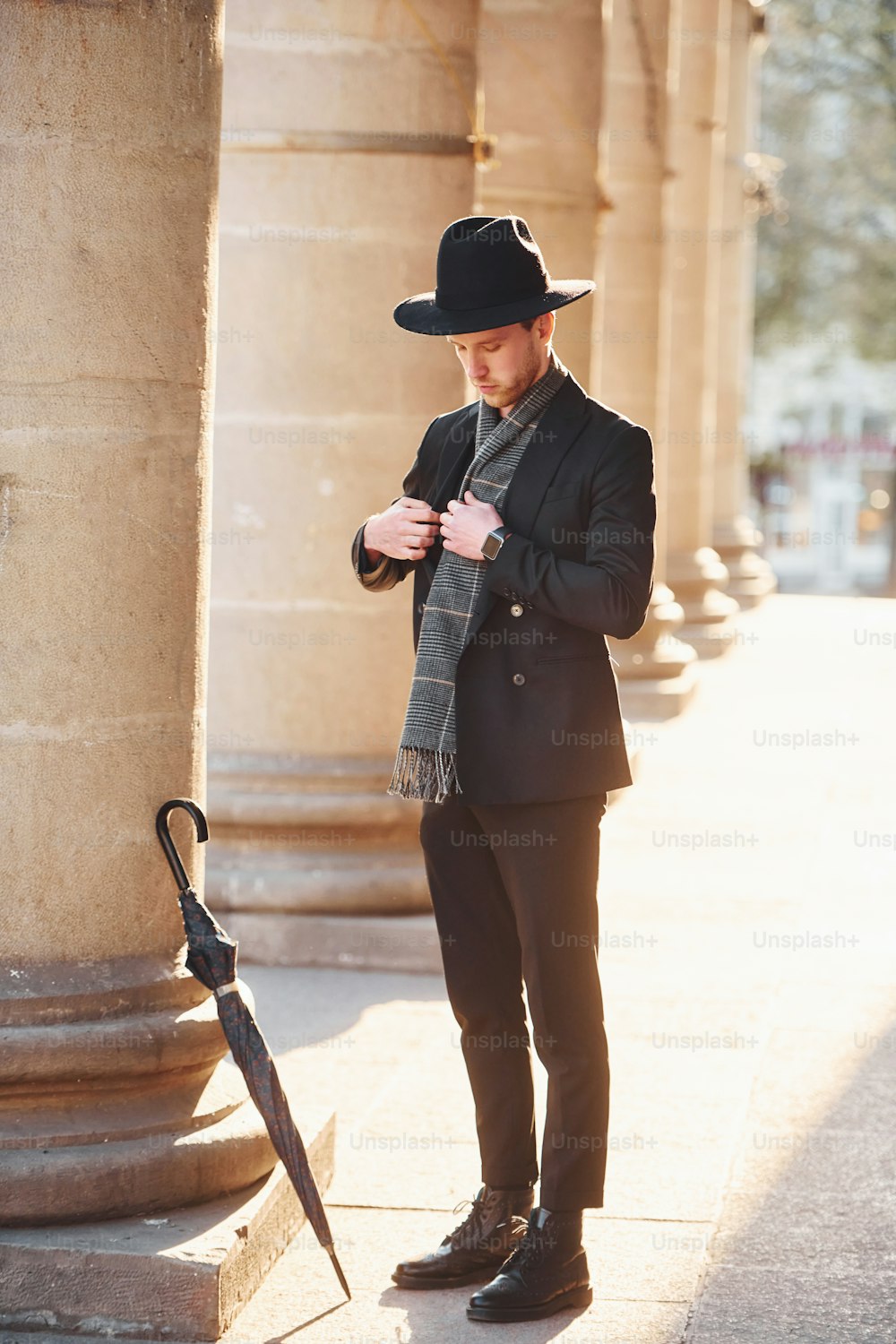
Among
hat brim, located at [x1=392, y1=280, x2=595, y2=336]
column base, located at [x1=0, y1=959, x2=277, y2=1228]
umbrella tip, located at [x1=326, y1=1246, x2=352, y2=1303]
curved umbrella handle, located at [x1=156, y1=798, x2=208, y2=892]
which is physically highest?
hat brim, located at [x1=392, y1=280, x2=595, y2=336]

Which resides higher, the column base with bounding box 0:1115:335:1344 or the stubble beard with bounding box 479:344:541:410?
the stubble beard with bounding box 479:344:541:410

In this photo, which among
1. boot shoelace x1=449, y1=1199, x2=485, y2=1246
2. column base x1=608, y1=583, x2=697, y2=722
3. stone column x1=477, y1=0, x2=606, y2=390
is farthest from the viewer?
column base x1=608, y1=583, x2=697, y2=722

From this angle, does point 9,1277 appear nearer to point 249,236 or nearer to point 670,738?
point 249,236

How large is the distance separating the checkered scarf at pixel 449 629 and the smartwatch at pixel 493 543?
9 centimetres

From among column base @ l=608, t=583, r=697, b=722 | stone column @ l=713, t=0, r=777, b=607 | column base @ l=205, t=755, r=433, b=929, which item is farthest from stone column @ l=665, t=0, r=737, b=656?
column base @ l=205, t=755, r=433, b=929

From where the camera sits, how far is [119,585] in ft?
12.9

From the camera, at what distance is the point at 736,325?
19.8 metres

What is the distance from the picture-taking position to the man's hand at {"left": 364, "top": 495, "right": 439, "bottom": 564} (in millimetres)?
3846

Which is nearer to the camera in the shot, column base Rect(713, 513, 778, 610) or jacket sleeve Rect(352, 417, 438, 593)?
jacket sleeve Rect(352, 417, 438, 593)

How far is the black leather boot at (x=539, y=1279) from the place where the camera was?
12.5ft

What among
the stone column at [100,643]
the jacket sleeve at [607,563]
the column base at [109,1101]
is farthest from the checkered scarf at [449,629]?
the column base at [109,1101]

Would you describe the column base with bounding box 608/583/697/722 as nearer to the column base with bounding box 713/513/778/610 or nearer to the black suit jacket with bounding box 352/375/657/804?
the column base with bounding box 713/513/778/610

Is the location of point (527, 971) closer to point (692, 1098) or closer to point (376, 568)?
point (376, 568)

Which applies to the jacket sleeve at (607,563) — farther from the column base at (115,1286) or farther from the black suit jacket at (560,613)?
the column base at (115,1286)
